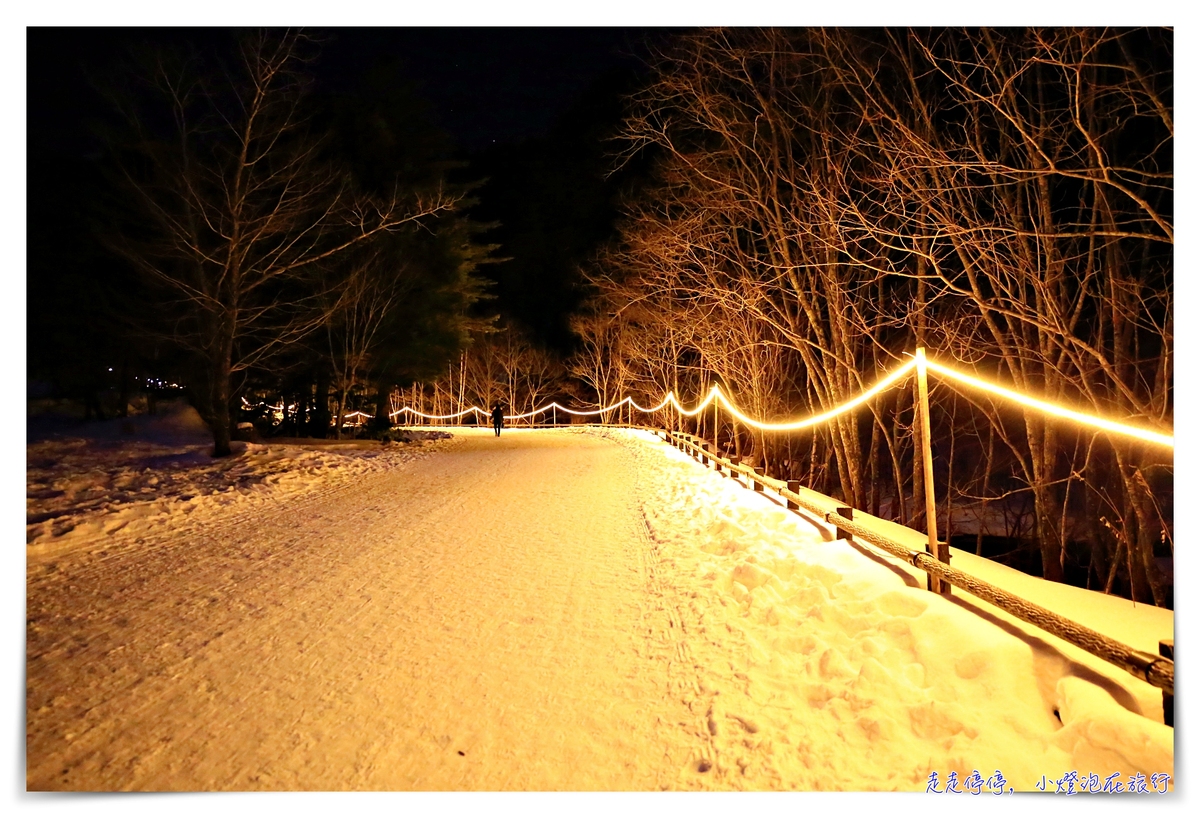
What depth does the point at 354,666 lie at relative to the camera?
11.4 ft

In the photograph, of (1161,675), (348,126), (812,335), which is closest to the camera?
(1161,675)

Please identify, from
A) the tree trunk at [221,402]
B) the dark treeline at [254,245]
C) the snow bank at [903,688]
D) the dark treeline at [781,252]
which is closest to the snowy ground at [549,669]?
Result: the snow bank at [903,688]

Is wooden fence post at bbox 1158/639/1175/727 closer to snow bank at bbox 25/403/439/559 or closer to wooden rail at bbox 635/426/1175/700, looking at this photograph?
wooden rail at bbox 635/426/1175/700

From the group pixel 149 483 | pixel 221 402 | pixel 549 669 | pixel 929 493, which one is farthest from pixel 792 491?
pixel 221 402

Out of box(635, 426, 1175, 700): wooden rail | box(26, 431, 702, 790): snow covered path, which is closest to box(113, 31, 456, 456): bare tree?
box(26, 431, 702, 790): snow covered path

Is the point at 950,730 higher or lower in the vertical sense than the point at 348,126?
lower

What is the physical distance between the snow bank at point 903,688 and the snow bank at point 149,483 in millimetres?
5533

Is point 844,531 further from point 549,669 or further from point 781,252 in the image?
point 781,252

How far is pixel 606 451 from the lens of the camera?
1756 cm

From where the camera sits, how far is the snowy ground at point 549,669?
263cm

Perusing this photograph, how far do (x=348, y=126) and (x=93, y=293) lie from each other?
989 centimetres

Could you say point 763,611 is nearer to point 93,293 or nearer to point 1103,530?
point 1103,530

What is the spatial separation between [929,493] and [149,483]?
10250mm

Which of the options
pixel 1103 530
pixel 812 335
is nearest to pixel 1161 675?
pixel 1103 530
